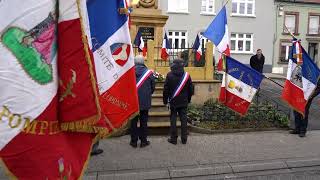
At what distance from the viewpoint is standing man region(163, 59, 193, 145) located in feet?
29.6

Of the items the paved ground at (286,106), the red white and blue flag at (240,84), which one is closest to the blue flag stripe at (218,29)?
the red white and blue flag at (240,84)

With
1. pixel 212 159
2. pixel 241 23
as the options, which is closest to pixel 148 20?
pixel 212 159

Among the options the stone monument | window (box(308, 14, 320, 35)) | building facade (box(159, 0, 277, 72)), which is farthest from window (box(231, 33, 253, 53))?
the stone monument

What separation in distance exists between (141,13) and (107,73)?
43.4 feet

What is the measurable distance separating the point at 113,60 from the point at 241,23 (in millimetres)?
32131

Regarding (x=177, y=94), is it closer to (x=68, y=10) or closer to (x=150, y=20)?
(x=68, y=10)

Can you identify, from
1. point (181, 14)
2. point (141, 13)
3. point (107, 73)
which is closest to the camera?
point (107, 73)

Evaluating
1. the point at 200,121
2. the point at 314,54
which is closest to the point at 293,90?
the point at 200,121

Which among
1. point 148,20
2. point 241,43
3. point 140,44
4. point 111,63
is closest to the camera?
point 111,63

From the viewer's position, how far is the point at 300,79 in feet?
32.8

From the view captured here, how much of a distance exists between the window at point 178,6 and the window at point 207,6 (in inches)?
→ 57.8

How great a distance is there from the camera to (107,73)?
303 centimetres

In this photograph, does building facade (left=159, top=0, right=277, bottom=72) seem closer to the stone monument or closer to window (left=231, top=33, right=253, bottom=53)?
window (left=231, top=33, right=253, bottom=53)

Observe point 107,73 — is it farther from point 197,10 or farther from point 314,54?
point 314,54
